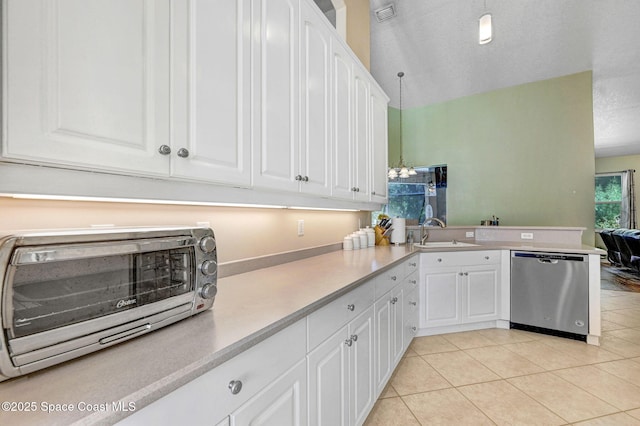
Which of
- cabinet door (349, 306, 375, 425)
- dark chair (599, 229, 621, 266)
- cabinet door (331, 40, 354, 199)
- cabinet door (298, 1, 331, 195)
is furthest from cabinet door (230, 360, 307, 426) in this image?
dark chair (599, 229, 621, 266)

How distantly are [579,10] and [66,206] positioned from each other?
17.9 ft

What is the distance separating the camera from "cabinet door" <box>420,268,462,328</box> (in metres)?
2.95

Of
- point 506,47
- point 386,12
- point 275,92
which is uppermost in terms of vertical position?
point 386,12

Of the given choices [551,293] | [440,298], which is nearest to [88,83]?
[440,298]

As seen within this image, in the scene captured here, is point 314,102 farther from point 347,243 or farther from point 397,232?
point 397,232

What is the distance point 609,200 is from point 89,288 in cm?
1237

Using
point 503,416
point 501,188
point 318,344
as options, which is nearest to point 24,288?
point 318,344

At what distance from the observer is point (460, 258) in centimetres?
304

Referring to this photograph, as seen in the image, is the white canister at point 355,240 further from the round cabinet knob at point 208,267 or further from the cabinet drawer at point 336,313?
the round cabinet knob at point 208,267

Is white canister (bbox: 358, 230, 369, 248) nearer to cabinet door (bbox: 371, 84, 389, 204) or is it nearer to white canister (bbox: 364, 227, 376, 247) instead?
white canister (bbox: 364, 227, 376, 247)

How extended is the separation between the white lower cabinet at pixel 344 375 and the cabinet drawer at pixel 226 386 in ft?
0.61

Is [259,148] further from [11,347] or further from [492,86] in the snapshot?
[492,86]

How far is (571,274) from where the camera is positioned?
284 centimetres

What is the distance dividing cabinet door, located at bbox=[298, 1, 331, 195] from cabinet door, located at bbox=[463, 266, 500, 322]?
212 centimetres
